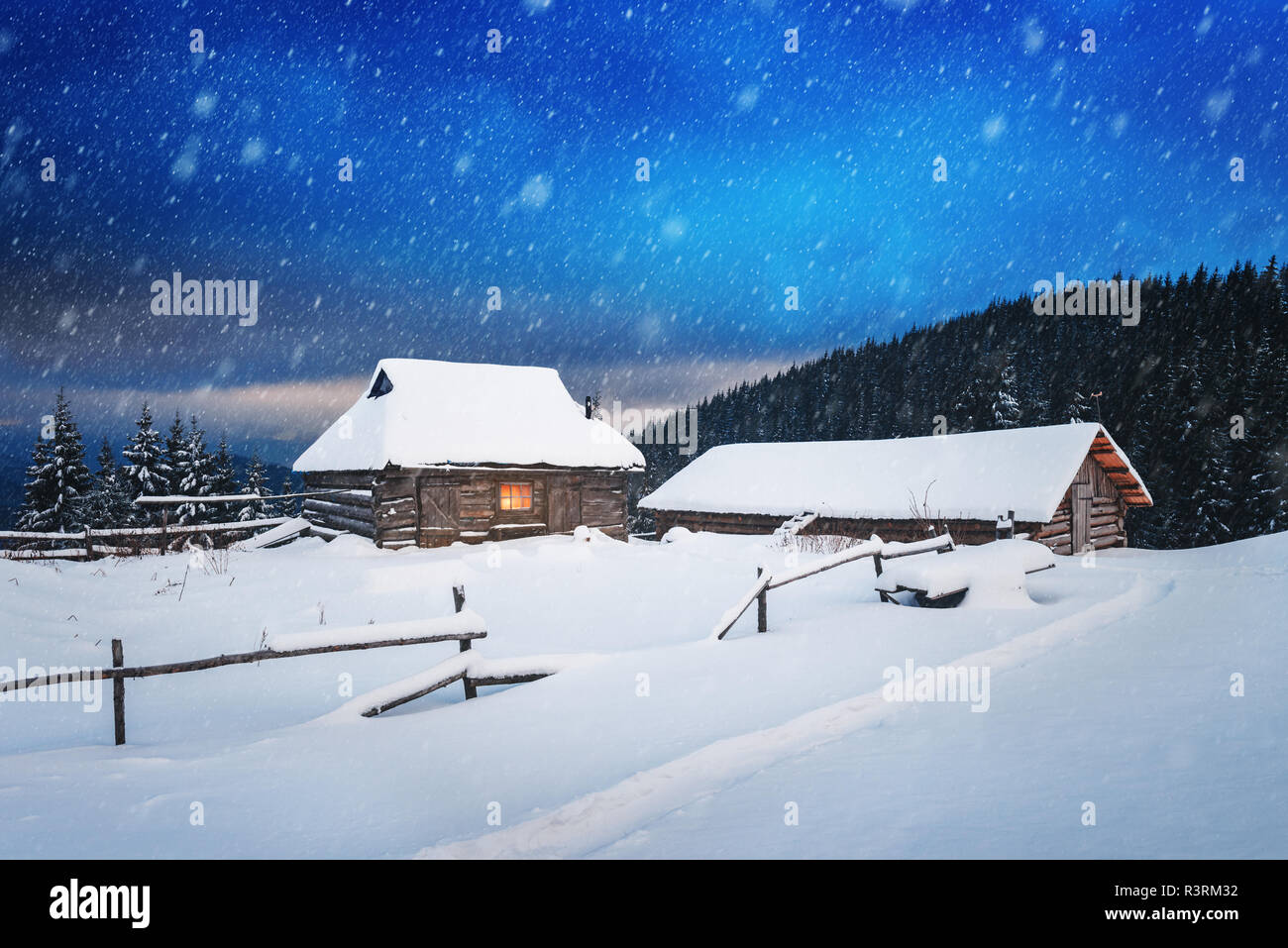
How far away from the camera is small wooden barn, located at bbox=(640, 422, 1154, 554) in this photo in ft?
73.7

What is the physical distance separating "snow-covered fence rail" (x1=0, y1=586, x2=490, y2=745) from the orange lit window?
42.9 feet

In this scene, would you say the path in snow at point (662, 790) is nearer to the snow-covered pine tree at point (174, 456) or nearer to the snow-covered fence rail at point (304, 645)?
the snow-covered fence rail at point (304, 645)

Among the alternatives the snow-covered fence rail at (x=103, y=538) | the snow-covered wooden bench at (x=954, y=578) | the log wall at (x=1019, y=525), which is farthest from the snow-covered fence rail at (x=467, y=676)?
the log wall at (x=1019, y=525)

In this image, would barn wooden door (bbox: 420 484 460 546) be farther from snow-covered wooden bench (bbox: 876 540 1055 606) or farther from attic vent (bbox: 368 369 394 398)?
snow-covered wooden bench (bbox: 876 540 1055 606)

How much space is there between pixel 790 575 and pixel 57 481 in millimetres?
42944

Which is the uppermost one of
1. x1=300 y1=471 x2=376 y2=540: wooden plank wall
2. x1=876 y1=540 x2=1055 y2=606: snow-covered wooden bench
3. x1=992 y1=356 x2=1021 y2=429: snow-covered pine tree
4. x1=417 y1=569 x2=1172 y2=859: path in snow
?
x1=992 y1=356 x2=1021 y2=429: snow-covered pine tree

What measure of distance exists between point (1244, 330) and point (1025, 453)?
44.5 metres

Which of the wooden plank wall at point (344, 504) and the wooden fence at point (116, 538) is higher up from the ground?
the wooden plank wall at point (344, 504)

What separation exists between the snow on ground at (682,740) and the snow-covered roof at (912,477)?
10.9m

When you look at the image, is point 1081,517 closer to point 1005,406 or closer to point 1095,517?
point 1095,517

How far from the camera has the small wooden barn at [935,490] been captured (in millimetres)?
22469

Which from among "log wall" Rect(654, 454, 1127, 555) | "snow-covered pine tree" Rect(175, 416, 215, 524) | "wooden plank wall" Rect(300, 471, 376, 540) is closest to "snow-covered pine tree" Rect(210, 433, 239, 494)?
"snow-covered pine tree" Rect(175, 416, 215, 524)

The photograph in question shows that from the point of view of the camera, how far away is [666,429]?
104m
